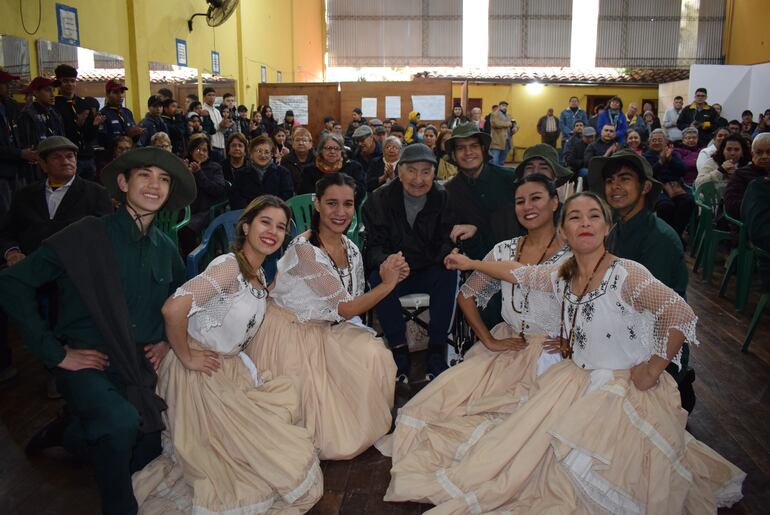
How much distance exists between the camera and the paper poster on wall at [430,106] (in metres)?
13.3

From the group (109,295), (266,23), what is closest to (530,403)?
(109,295)

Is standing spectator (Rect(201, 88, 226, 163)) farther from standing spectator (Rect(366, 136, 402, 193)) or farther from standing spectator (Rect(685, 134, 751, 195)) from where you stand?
standing spectator (Rect(685, 134, 751, 195))

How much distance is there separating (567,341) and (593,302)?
252mm

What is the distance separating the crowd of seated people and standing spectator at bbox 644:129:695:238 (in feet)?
11.3

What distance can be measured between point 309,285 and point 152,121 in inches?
196

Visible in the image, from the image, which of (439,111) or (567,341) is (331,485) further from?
(439,111)

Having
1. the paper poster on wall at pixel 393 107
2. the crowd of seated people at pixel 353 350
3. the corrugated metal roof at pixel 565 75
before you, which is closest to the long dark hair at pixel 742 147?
the crowd of seated people at pixel 353 350

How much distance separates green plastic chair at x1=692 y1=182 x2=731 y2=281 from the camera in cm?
557

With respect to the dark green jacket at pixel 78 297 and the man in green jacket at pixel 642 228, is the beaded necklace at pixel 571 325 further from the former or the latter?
the dark green jacket at pixel 78 297

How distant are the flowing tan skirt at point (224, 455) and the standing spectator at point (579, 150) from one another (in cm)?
771

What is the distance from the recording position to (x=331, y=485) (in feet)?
8.31

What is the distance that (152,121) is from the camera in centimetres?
702

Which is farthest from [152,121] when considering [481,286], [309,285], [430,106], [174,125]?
[430,106]

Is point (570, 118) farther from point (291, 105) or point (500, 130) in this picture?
point (291, 105)
